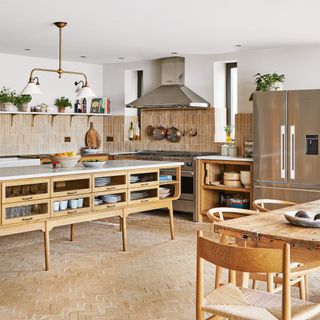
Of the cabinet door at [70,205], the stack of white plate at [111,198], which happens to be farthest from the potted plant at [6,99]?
the cabinet door at [70,205]

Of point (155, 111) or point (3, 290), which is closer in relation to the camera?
point (3, 290)

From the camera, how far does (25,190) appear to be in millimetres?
4805

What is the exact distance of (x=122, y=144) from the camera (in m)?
9.48

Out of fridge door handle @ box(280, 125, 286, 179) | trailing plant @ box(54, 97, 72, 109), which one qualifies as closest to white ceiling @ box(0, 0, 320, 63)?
trailing plant @ box(54, 97, 72, 109)

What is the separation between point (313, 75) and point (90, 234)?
3724 mm

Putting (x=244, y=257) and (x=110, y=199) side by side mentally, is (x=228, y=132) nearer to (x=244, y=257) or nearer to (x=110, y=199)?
(x=110, y=199)

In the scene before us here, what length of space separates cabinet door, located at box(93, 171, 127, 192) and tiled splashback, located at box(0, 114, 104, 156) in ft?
9.92

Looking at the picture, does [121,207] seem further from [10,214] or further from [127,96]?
[127,96]

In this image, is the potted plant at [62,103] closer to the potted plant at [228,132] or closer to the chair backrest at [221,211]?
the potted plant at [228,132]

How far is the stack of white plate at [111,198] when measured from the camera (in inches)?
221

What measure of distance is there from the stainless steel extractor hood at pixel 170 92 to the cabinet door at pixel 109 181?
2.78m

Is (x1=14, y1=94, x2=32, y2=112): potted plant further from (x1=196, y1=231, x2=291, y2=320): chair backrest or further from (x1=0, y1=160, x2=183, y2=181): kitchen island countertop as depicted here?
(x1=196, y1=231, x2=291, y2=320): chair backrest

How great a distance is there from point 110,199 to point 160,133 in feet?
11.6

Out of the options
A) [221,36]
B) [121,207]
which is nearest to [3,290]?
[121,207]
